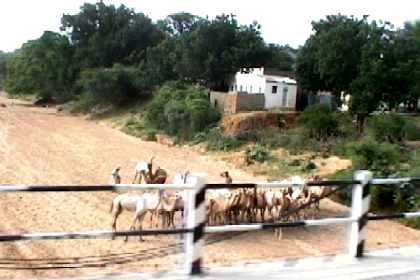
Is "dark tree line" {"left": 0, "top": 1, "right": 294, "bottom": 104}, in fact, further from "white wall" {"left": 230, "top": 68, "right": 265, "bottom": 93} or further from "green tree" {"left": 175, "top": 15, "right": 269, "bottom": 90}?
"white wall" {"left": 230, "top": 68, "right": 265, "bottom": 93}

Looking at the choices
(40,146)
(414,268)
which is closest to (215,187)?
(414,268)

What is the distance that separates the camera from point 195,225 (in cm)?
715

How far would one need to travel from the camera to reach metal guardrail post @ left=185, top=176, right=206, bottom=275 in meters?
7.10

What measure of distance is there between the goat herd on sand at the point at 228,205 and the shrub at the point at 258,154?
48.5 feet

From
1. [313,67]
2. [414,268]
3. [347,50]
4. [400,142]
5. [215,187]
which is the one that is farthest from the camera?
[313,67]

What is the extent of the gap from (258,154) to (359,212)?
3034 cm

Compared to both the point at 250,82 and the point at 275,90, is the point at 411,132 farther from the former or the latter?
the point at 250,82

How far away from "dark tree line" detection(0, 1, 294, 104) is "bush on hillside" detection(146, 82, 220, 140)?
6.26 meters

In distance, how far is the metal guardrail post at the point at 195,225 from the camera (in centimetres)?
710

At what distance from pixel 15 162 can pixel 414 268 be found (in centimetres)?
3202

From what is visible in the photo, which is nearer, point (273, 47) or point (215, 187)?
point (215, 187)

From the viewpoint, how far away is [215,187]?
7.33 m

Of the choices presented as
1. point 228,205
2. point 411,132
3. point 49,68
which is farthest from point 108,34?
point 228,205

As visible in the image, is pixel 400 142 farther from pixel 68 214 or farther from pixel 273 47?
pixel 273 47
